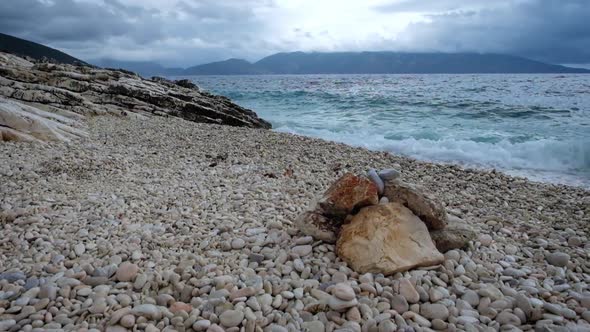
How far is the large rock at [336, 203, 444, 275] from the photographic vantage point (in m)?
3.13

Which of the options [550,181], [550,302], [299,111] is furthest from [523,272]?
[299,111]

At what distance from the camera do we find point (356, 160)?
359 inches

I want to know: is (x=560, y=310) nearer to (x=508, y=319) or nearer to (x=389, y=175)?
(x=508, y=319)

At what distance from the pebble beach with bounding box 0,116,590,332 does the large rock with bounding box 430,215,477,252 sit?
0.13 metres

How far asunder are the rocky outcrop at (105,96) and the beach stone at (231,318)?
15264 millimetres

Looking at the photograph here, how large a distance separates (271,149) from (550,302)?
7725 mm

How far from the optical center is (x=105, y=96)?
1772 cm

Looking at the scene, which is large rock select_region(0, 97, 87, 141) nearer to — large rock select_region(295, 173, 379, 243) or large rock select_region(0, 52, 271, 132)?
large rock select_region(0, 52, 271, 132)

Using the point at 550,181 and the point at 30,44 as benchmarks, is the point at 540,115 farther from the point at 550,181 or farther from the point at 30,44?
the point at 30,44

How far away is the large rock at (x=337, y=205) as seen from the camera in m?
3.67

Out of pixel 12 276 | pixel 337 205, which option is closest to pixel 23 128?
pixel 12 276

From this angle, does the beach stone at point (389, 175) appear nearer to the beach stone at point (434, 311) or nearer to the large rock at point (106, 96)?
the beach stone at point (434, 311)

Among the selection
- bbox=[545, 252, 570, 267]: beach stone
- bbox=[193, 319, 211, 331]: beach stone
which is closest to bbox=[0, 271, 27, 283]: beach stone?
bbox=[193, 319, 211, 331]: beach stone

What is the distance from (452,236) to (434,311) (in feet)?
4.13
